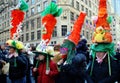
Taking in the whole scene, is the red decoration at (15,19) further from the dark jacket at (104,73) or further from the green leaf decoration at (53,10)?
the dark jacket at (104,73)

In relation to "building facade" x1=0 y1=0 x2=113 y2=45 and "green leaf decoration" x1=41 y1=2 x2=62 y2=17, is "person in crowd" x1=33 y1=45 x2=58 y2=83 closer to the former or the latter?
"green leaf decoration" x1=41 y1=2 x2=62 y2=17

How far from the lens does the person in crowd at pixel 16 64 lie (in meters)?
7.63

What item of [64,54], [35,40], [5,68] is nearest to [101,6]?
[64,54]

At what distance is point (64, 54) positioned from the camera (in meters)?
6.79

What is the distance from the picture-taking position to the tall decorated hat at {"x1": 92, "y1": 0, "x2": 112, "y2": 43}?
5.50 m

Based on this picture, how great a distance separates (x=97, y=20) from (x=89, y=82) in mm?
1192

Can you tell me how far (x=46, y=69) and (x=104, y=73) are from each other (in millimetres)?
1878

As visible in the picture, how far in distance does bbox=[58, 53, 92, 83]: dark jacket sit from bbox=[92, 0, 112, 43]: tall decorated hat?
2.55 feet

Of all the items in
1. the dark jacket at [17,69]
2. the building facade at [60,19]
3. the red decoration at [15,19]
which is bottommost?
the dark jacket at [17,69]

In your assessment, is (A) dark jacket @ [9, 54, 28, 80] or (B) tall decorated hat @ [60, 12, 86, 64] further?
(A) dark jacket @ [9, 54, 28, 80]

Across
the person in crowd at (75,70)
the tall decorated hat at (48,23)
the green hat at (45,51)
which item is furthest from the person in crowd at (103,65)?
the tall decorated hat at (48,23)

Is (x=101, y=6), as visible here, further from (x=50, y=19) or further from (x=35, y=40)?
(x=35, y=40)

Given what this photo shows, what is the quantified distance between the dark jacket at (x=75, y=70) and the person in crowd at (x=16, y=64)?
4.87 ft

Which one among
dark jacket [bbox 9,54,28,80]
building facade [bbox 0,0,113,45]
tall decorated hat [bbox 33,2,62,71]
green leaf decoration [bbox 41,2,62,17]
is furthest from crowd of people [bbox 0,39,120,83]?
building facade [bbox 0,0,113,45]
